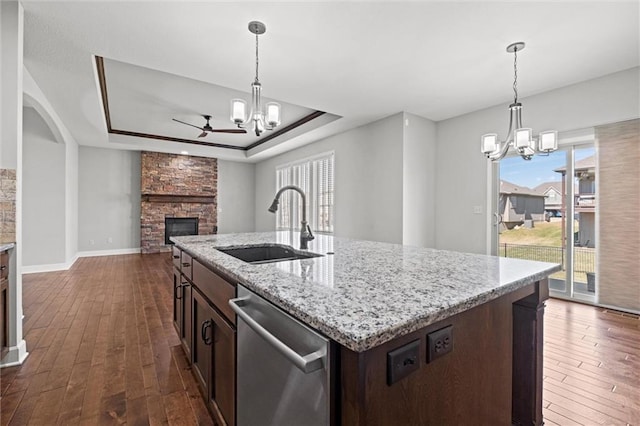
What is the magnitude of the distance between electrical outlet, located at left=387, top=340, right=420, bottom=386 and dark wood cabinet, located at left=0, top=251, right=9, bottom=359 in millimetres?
2692

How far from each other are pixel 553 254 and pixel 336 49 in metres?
3.79

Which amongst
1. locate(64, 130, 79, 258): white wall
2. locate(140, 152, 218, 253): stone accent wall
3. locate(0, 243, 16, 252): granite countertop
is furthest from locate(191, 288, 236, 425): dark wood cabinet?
locate(140, 152, 218, 253): stone accent wall

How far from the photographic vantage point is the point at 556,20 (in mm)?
2459

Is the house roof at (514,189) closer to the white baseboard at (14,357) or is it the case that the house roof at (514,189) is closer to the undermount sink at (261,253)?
the undermount sink at (261,253)

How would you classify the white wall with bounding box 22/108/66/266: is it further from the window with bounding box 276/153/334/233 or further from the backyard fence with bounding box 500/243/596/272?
the backyard fence with bounding box 500/243/596/272

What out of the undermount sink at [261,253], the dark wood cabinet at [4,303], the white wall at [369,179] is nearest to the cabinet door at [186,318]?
the undermount sink at [261,253]

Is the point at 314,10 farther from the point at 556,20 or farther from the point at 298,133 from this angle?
the point at 298,133

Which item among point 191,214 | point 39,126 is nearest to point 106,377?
point 39,126

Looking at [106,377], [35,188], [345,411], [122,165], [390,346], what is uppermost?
[122,165]

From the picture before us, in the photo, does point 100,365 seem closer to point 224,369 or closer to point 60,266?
A: point 224,369

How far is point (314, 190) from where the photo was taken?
21.9 feet

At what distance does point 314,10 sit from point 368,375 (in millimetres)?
2527

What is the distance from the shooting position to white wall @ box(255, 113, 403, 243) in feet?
15.5

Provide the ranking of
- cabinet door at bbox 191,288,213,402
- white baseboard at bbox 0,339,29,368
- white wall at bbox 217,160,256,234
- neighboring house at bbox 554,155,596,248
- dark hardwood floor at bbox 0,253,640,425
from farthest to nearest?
white wall at bbox 217,160,256,234
neighboring house at bbox 554,155,596,248
white baseboard at bbox 0,339,29,368
dark hardwood floor at bbox 0,253,640,425
cabinet door at bbox 191,288,213,402
